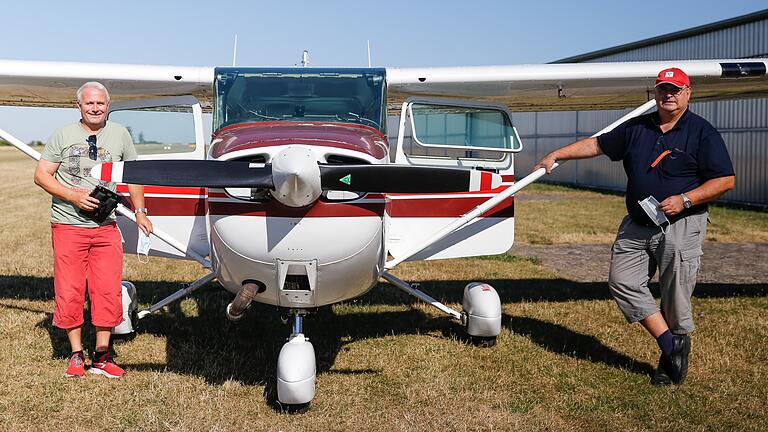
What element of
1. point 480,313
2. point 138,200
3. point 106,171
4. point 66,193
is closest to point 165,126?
point 138,200

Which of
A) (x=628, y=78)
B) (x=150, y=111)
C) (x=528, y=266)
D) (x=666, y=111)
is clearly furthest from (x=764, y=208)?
(x=150, y=111)

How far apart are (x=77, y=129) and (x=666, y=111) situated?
3.50 meters

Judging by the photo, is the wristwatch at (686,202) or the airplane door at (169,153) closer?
the wristwatch at (686,202)

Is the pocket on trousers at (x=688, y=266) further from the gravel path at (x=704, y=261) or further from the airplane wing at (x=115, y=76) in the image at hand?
the gravel path at (x=704, y=261)

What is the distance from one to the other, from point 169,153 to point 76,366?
1678mm

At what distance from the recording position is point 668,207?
425 centimetres

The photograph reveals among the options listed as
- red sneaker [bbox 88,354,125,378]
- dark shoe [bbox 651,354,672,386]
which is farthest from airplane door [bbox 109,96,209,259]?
dark shoe [bbox 651,354,672,386]

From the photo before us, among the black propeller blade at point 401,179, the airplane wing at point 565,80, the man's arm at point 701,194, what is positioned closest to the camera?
the black propeller blade at point 401,179

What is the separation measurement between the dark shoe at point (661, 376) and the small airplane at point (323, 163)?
1.14 meters

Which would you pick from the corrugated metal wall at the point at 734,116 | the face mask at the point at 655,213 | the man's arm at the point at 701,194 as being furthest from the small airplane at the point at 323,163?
the corrugated metal wall at the point at 734,116

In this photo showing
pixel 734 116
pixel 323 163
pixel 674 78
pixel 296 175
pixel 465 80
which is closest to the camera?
pixel 296 175

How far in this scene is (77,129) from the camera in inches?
175

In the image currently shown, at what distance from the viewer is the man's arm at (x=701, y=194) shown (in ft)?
13.9

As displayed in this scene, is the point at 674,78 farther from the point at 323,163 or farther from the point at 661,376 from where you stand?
the point at 323,163
